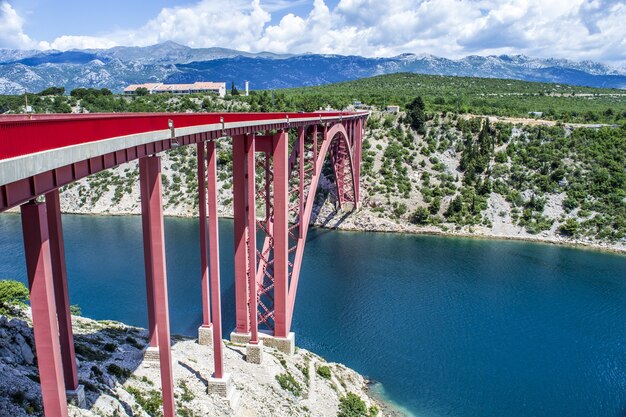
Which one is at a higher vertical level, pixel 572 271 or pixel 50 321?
pixel 50 321

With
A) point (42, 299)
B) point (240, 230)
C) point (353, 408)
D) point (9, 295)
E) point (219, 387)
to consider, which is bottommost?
point (353, 408)

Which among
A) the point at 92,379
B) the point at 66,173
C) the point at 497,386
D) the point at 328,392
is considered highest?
the point at 66,173

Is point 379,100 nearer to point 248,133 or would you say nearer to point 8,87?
point 248,133

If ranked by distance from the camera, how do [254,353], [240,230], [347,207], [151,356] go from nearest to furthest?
[151,356] < [240,230] < [254,353] < [347,207]

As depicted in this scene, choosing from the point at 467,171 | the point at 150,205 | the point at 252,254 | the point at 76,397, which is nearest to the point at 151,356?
the point at 76,397

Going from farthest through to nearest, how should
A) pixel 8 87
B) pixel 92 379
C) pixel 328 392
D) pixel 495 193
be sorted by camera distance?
pixel 8 87
pixel 495 193
pixel 328 392
pixel 92 379

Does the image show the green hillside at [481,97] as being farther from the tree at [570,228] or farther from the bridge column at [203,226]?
the bridge column at [203,226]

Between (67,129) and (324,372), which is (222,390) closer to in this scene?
(324,372)

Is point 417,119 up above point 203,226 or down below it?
above

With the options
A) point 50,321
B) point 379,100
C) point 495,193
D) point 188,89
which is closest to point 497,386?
point 50,321
